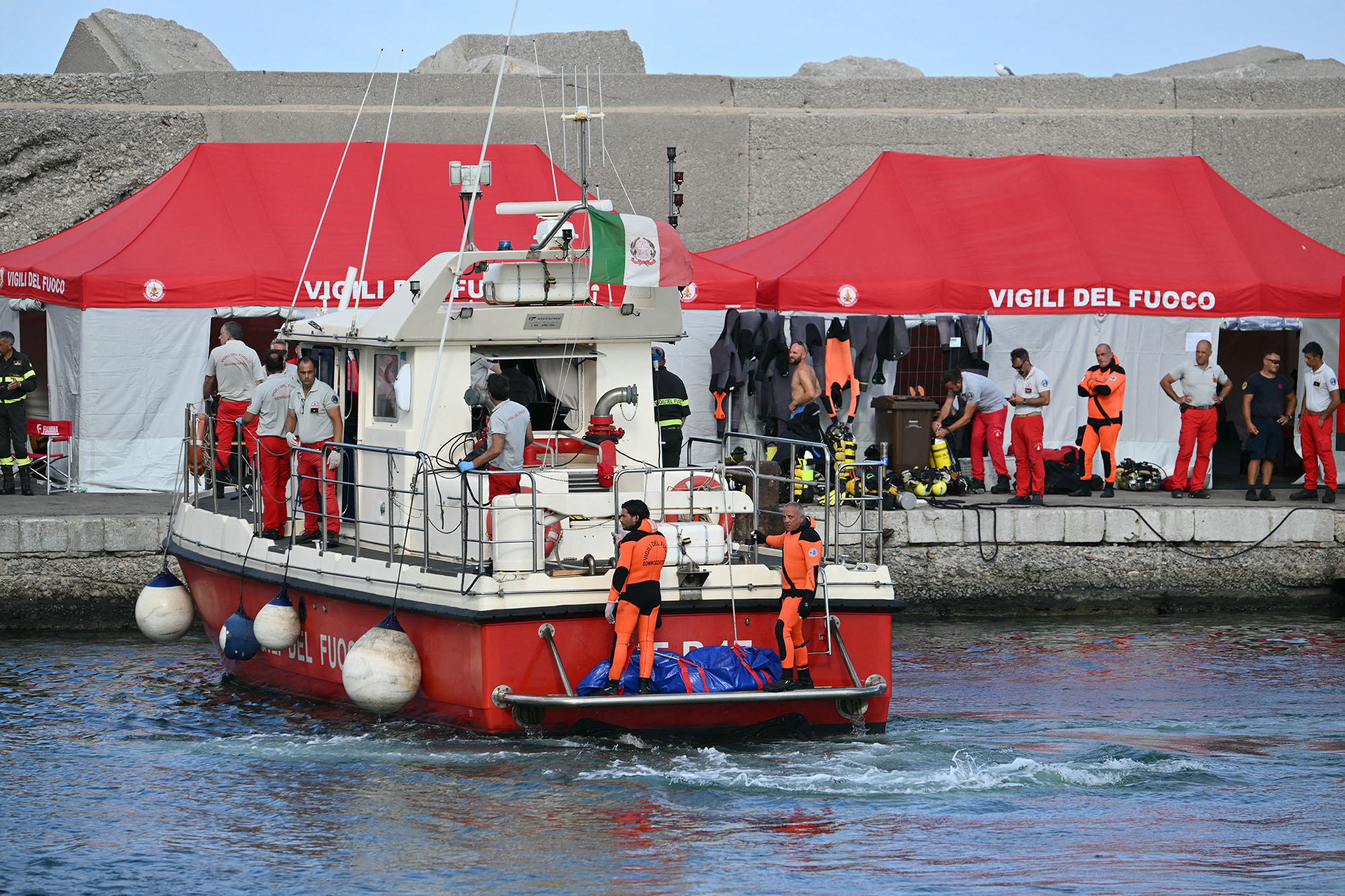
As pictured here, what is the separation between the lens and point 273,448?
1111cm

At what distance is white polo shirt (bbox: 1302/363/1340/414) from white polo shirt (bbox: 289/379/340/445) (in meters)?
9.37

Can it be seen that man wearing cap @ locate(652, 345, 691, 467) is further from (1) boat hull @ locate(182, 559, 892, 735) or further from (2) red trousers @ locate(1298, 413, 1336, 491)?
(2) red trousers @ locate(1298, 413, 1336, 491)

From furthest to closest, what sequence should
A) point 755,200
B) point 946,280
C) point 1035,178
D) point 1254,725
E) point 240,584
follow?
point 755,200 → point 1035,178 → point 946,280 → point 240,584 → point 1254,725

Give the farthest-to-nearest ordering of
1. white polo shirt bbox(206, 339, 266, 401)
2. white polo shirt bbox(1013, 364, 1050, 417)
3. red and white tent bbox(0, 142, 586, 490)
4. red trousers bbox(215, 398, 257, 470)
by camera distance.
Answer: red and white tent bbox(0, 142, 586, 490)
white polo shirt bbox(1013, 364, 1050, 417)
white polo shirt bbox(206, 339, 266, 401)
red trousers bbox(215, 398, 257, 470)

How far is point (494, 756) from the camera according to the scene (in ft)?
29.6

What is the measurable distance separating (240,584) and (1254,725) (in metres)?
6.50

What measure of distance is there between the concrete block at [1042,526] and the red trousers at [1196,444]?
1732mm

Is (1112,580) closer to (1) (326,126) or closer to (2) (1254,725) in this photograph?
(2) (1254,725)

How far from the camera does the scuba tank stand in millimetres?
16016

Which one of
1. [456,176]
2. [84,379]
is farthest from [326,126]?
[456,176]

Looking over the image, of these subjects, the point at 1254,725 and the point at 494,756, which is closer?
the point at 494,756

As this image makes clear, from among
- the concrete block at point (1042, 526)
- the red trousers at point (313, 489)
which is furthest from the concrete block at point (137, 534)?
the concrete block at point (1042, 526)

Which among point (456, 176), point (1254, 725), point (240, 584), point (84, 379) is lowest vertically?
point (1254, 725)

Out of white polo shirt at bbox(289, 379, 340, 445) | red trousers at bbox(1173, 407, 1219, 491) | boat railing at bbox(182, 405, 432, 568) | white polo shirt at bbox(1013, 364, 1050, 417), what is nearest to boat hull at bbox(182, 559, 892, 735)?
boat railing at bbox(182, 405, 432, 568)
